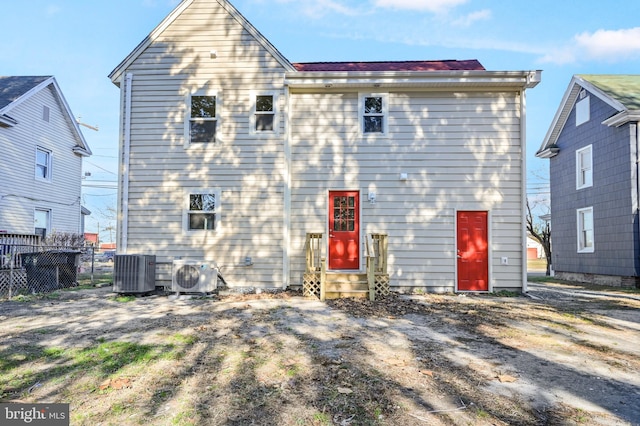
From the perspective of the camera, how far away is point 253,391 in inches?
125

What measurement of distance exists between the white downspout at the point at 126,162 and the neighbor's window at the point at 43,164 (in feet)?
29.2

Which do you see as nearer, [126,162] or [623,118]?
[126,162]

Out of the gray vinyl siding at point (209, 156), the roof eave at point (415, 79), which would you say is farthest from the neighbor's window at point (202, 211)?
the roof eave at point (415, 79)

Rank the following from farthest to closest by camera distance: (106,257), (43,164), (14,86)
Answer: (106,257), (43,164), (14,86)

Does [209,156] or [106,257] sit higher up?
[209,156]

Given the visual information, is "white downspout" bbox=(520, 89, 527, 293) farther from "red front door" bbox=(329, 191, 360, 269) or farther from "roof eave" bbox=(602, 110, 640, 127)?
"roof eave" bbox=(602, 110, 640, 127)

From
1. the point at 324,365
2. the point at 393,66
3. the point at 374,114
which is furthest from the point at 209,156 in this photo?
the point at 324,365

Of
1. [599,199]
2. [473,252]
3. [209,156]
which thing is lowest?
[473,252]

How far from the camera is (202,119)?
360 inches

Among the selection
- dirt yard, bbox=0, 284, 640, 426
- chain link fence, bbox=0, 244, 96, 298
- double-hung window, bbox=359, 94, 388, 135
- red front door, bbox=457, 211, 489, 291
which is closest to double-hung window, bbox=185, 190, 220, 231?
dirt yard, bbox=0, 284, 640, 426

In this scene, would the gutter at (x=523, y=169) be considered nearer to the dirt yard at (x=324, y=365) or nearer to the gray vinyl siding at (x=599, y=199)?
the dirt yard at (x=324, y=365)

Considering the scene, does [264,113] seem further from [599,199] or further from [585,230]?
[585,230]

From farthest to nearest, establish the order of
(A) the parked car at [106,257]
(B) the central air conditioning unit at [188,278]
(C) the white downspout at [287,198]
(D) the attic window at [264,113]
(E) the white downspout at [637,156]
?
(A) the parked car at [106,257], (E) the white downspout at [637,156], (D) the attic window at [264,113], (C) the white downspout at [287,198], (B) the central air conditioning unit at [188,278]

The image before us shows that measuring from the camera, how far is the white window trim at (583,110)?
13070 mm
